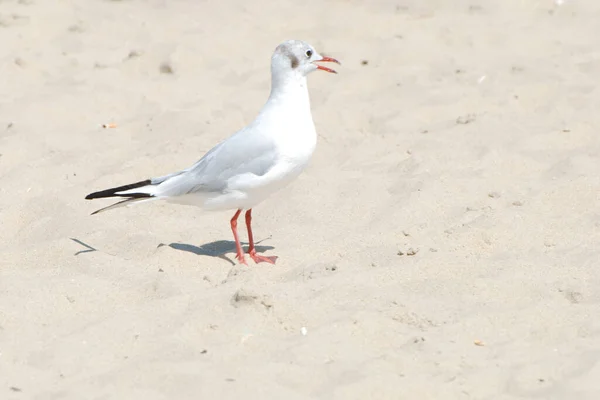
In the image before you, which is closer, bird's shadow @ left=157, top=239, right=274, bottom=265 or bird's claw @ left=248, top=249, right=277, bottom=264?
bird's claw @ left=248, top=249, right=277, bottom=264

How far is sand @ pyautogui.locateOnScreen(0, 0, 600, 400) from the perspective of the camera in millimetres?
3615

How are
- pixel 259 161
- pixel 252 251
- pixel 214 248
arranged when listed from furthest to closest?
pixel 214 248
pixel 252 251
pixel 259 161

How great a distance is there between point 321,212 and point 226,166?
0.77 m

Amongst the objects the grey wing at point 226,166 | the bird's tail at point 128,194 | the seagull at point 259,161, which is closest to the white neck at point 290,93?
the seagull at point 259,161

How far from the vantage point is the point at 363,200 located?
5.45 m

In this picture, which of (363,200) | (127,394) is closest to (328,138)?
(363,200)

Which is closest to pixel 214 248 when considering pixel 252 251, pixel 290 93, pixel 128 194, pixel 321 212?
pixel 252 251

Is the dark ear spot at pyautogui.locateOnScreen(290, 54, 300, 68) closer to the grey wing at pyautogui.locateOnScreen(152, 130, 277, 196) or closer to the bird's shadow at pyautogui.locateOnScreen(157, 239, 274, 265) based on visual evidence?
the grey wing at pyautogui.locateOnScreen(152, 130, 277, 196)

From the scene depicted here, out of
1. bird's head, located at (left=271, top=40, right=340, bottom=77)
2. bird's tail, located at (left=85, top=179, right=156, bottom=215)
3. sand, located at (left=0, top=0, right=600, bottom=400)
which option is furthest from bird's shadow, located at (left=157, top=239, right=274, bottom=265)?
bird's head, located at (left=271, top=40, right=340, bottom=77)

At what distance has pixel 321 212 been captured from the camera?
5383mm

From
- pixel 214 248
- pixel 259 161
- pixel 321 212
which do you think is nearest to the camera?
pixel 259 161

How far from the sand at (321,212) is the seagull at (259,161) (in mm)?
283

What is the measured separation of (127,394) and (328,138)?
11.0ft

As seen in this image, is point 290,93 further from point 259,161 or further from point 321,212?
point 321,212
